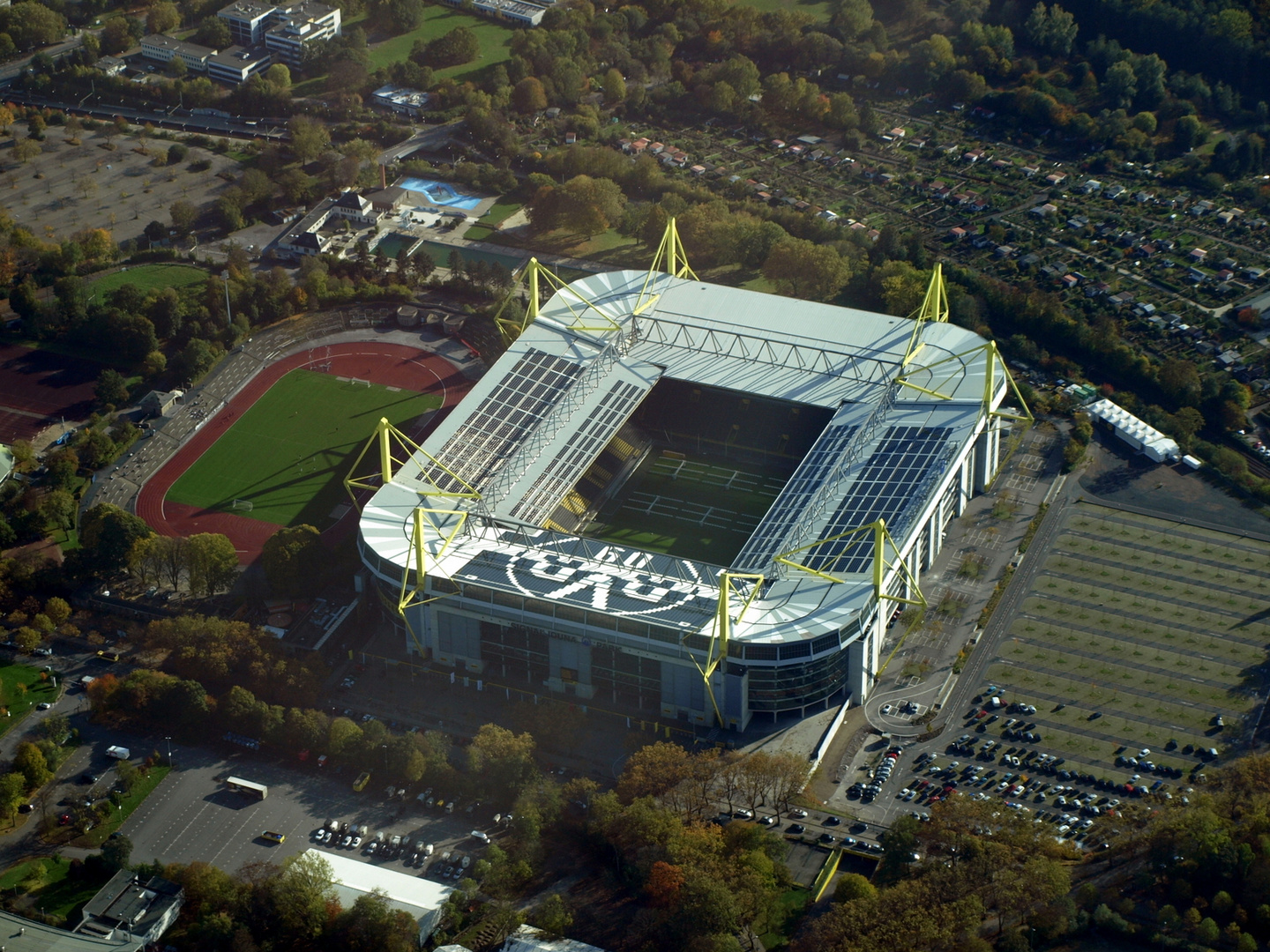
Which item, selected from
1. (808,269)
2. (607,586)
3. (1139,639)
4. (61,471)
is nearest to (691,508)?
(607,586)

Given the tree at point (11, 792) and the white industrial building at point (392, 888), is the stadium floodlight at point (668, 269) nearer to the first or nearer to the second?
the white industrial building at point (392, 888)

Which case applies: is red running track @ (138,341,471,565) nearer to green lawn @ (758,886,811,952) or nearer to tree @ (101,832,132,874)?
tree @ (101,832,132,874)

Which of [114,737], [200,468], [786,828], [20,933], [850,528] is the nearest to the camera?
[20,933]

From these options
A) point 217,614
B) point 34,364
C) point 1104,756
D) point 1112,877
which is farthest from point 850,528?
point 34,364

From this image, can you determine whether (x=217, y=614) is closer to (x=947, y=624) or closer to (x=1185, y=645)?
(x=947, y=624)

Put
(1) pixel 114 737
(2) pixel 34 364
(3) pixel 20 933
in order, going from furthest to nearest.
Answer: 1. (2) pixel 34 364
2. (1) pixel 114 737
3. (3) pixel 20 933

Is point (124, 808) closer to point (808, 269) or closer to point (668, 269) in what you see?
point (668, 269)
